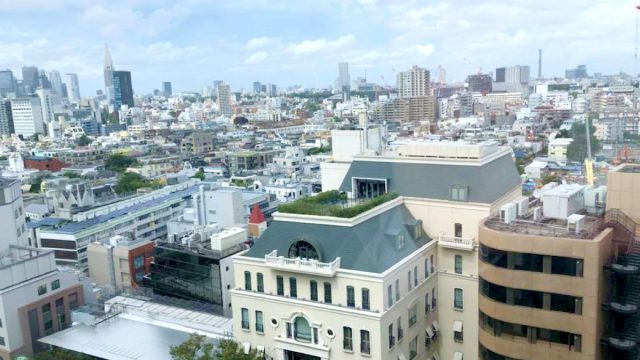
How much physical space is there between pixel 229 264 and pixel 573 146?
7172 centimetres

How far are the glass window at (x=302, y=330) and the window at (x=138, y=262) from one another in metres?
23.0

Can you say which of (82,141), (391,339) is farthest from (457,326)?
(82,141)

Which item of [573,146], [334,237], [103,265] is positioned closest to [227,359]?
[334,237]

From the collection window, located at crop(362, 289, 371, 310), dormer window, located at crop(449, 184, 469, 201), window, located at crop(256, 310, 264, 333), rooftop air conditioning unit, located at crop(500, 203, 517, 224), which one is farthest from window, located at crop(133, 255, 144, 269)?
rooftop air conditioning unit, located at crop(500, 203, 517, 224)

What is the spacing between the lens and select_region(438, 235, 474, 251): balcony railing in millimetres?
25609

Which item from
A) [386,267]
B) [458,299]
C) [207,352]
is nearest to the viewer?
[207,352]

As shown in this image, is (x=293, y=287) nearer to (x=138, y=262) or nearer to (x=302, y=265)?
(x=302, y=265)

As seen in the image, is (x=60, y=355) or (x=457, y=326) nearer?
(x=60, y=355)

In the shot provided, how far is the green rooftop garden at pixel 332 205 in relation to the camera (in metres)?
24.4

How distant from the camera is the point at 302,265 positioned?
923 inches

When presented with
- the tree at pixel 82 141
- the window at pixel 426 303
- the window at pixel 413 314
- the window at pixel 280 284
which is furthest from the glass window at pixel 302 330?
the tree at pixel 82 141

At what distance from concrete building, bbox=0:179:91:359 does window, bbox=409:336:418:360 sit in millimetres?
19305

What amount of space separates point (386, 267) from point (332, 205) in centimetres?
456

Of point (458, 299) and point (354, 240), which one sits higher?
point (354, 240)
